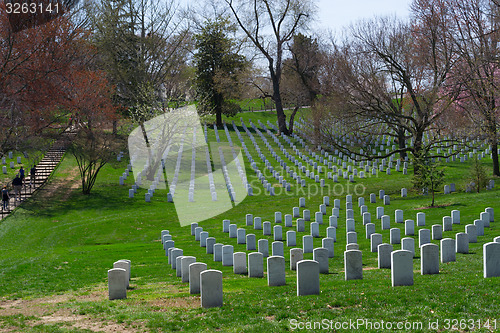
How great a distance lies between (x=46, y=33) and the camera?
21.1 meters

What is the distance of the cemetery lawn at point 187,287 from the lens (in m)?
8.54

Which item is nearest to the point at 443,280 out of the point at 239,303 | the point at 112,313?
the point at 239,303

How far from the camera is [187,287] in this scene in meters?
12.0

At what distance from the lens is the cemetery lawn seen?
28.0ft

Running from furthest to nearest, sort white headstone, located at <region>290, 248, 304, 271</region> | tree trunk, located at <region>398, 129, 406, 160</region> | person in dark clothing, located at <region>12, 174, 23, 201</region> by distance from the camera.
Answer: tree trunk, located at <region>398, 129, 406, 160</region> → person in dark clothing, located at <region>12, 174, 23, 201</region> → white headstone, located at <region>290, 248, 304, 271</region>

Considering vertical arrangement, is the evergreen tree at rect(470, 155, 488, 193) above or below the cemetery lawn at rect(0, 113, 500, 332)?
above

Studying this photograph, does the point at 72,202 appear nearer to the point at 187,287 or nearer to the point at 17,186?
the point at 17,186

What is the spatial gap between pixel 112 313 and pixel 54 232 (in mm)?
15477

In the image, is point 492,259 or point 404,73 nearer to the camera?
point 492,259

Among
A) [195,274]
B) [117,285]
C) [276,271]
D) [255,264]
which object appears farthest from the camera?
[255,264]

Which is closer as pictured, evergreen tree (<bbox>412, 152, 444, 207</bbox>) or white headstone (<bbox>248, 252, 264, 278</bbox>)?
white headstone (<bbox>248, 252, 264, 278</bbox>)

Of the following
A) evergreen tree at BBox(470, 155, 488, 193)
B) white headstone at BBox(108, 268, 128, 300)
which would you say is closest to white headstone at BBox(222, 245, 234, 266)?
white headstone at BBox(108, 268, 128, 300)

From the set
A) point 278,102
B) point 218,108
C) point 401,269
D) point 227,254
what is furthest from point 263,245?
point 218,108

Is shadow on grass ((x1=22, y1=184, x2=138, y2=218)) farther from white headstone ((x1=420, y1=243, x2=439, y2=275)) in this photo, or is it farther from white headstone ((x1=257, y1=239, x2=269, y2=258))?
white headstone ((x1=420, y1=243, x2=439, y2=275))
